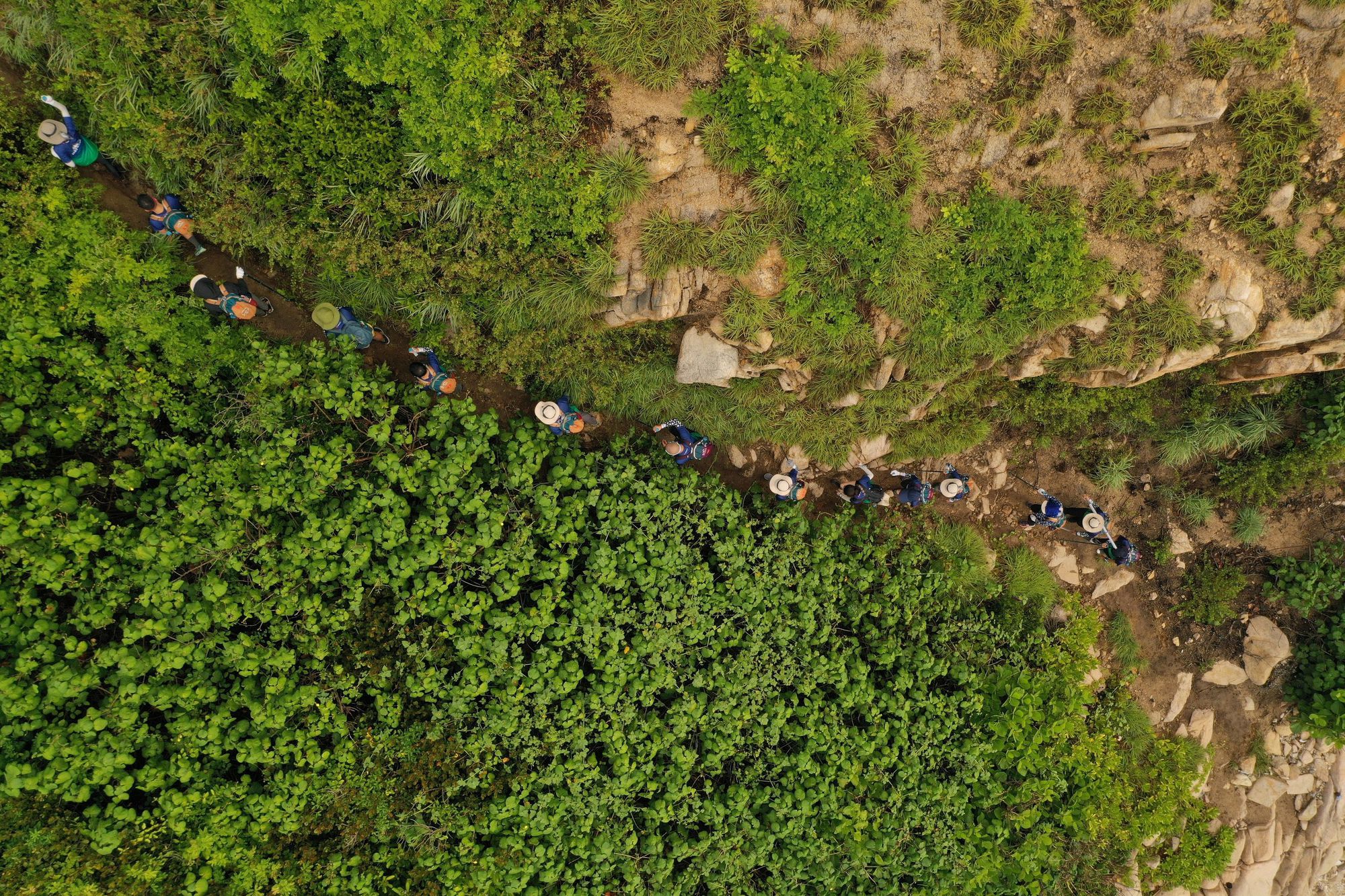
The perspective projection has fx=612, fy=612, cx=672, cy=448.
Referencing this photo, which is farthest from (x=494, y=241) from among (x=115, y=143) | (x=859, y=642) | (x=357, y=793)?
(x=859, y=642)

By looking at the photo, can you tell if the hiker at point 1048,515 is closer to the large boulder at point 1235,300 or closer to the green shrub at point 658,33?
the large boulder at point 1235,300

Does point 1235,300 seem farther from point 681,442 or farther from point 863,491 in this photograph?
point 681,442

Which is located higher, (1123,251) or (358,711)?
(1123,251)

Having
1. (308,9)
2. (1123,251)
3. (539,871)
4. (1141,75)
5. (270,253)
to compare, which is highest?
(1141,75)

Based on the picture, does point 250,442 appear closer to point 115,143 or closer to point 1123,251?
point 115,143

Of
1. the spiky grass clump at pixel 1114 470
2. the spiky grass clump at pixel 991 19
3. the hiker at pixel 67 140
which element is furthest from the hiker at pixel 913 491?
the hiker at pixel 67 140

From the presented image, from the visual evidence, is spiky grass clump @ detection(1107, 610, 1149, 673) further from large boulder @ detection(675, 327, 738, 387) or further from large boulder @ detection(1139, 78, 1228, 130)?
large boulder @ detection(675, 327, 738, 387)
